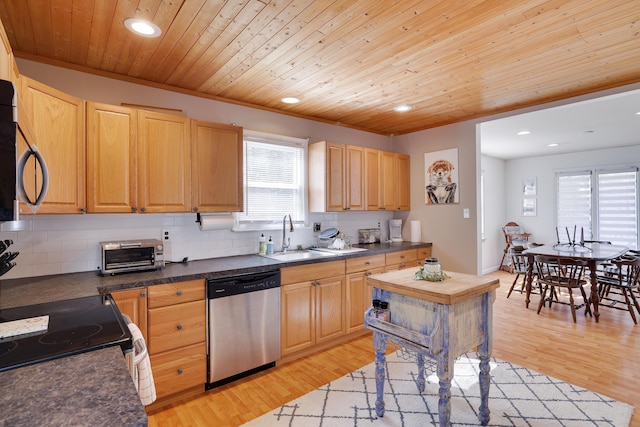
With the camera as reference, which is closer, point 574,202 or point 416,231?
point 416,231

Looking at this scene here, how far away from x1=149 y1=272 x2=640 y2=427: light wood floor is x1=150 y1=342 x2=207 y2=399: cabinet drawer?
139 millimetres

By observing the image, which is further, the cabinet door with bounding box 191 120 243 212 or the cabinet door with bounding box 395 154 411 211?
the cabinet door with bounding box 395 154 411 211

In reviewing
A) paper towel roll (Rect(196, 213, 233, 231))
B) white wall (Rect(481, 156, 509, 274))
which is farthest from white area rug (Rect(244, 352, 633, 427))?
white wall (Rect(481, 156, 509, 274))

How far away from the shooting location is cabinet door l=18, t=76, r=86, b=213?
2.01 meters

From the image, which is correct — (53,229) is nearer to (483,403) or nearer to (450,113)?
(483,403)

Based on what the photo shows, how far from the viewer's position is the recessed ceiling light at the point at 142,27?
77.8 inches

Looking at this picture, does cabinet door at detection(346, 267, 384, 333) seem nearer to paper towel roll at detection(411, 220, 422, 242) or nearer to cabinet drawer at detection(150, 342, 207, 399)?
paper towel roll at detection(411, 220, 422, 242)

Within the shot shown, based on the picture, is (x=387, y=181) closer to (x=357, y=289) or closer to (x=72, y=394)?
(x=357, y=289)

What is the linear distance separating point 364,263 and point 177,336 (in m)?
2.04

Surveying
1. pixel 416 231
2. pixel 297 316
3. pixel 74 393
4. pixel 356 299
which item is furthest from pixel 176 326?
pixel 416 231

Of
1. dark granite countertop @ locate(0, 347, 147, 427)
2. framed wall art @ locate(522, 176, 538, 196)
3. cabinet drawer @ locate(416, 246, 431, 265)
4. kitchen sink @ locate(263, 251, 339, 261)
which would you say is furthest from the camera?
framed wall art @ locate(522, 176, 538, 196)

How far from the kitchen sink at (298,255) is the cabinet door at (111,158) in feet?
4.53

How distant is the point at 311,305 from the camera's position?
3.26 m

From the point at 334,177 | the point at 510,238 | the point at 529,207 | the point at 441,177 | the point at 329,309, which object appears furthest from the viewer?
the point at 529,207
